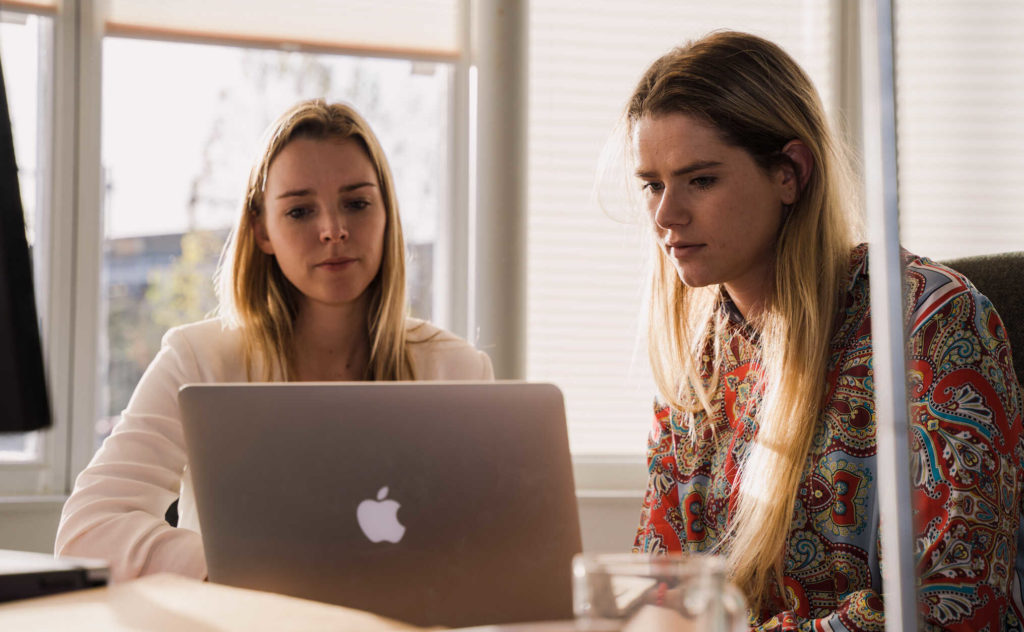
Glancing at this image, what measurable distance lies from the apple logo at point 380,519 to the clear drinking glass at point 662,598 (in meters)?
0.35

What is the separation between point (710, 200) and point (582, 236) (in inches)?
56.9

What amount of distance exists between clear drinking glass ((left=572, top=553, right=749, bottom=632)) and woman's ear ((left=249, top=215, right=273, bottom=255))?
4.63 ft

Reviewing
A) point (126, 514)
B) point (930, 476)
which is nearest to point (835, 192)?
point (930, 476)

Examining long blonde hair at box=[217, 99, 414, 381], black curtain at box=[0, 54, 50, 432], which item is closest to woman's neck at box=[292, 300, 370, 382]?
long blonde hair at box=[217, 99, 414, 381]

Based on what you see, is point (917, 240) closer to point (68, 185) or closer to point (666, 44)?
point (666, 44)

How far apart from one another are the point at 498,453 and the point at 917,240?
2.42 metres

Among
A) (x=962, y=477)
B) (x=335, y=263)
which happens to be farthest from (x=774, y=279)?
(x=335, y=263)

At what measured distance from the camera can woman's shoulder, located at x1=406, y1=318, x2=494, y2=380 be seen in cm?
179

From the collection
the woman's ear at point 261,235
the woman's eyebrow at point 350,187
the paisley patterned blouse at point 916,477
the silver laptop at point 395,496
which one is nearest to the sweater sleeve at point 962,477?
the paisley patterned blouse at point 916,477

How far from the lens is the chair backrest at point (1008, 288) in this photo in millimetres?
1249

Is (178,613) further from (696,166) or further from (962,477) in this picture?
(696,166)

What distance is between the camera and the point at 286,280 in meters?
1.84

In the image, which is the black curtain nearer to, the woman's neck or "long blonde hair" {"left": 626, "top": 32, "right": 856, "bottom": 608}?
"long blonde hair" {"left": 626, "top": 32, "right": 856, "bottom": 608}

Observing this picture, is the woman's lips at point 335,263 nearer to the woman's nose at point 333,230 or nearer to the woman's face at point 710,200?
the woman's nose at point 333,230
